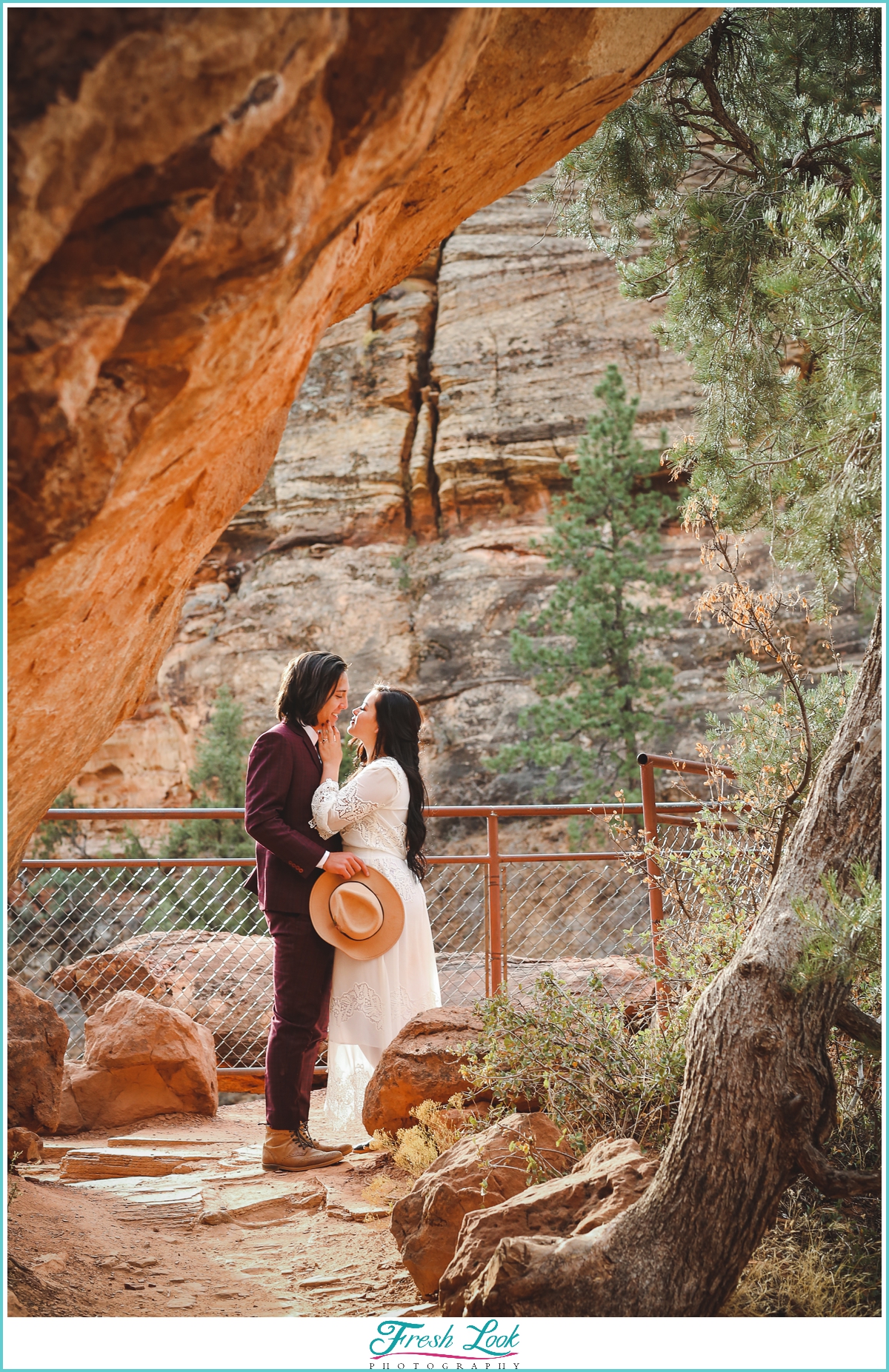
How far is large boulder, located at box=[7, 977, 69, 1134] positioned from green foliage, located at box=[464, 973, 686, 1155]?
5.86 feet

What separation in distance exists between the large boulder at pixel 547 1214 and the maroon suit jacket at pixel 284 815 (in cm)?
149

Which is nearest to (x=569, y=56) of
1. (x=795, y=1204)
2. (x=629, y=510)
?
(x=795, y=1204)

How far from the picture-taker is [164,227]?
1.46m

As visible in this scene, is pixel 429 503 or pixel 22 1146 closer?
pixel 22 1146

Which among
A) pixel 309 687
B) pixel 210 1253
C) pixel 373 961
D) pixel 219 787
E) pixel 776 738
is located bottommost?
pixel 210 1253

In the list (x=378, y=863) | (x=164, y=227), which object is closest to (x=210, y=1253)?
(x=378, y=863)

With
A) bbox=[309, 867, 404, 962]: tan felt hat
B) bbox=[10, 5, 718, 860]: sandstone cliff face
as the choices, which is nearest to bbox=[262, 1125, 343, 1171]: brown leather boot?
bbox=[309, 867, 404, 962]: tan felt hat

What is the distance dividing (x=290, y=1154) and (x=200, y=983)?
269cm

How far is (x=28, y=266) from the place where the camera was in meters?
1.36

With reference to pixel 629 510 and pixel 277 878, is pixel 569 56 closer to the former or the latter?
pixel 277 878

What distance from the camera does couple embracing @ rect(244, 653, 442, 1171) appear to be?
137 inches

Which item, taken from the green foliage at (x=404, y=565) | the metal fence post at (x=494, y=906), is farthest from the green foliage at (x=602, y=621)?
the metal fence post at (x=494, y=906)

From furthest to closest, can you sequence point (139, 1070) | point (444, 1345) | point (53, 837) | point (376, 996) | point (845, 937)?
point (53, 837), point (139, 1070), point (376, 996), point (444, 1345), point (845, 937)

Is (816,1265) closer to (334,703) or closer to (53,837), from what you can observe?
(334,703)
